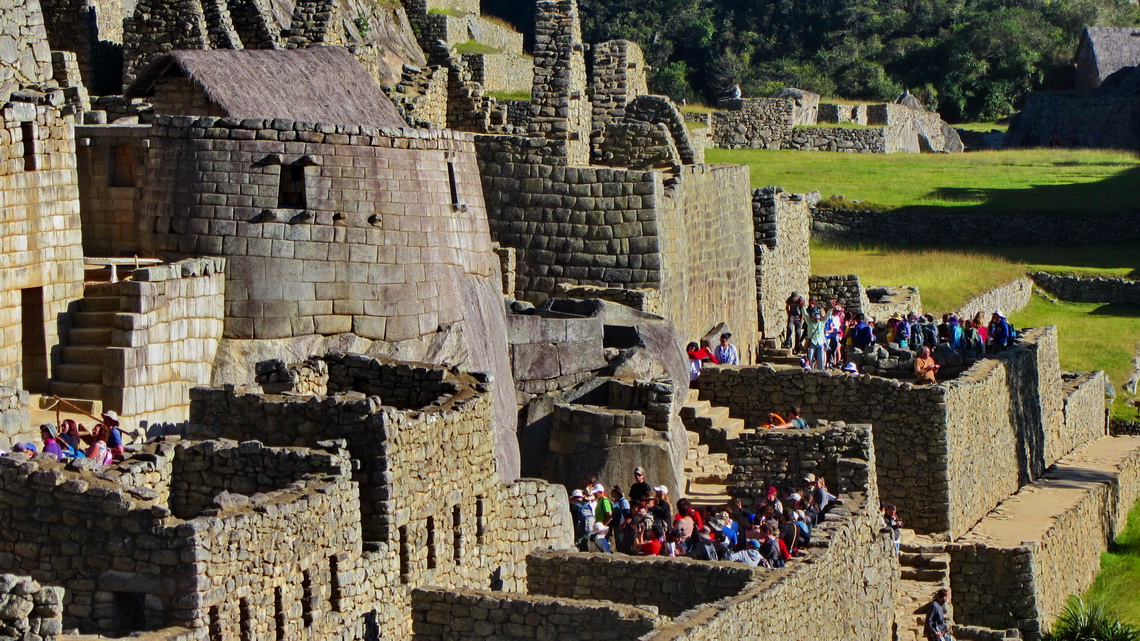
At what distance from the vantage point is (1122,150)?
74.3 m

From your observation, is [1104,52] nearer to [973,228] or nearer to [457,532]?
[973,228]

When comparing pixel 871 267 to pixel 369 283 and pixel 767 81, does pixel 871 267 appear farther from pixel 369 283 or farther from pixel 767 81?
pixel 767 81

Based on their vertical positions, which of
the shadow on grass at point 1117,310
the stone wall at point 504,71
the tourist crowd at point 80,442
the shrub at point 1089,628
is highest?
the stone wall at point 504,71

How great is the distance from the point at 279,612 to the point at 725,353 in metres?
15.8

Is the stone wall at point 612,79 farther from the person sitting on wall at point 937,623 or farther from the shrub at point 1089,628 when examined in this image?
the person sitting on wall at point 937,623

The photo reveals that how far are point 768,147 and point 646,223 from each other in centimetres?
3863

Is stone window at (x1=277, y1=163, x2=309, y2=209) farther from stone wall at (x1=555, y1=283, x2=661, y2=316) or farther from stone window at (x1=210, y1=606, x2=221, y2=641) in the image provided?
stone wall at (x1=555, y1=283, x2=661, y2=316)

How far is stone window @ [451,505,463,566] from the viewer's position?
18.0 metres

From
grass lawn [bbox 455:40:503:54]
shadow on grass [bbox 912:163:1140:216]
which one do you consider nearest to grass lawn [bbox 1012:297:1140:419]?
shadow on grass [bbox 912:163:1140:216]

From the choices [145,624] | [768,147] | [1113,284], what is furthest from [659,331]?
[768,147]

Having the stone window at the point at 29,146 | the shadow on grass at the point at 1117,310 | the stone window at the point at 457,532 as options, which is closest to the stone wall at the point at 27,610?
the stone window at the point at 457,532

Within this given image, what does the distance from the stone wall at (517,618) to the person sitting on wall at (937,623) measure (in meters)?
8.65

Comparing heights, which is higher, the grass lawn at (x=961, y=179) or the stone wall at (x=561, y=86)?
the stone wall at (x=561, y=86)

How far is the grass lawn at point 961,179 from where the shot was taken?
57.2 meters
